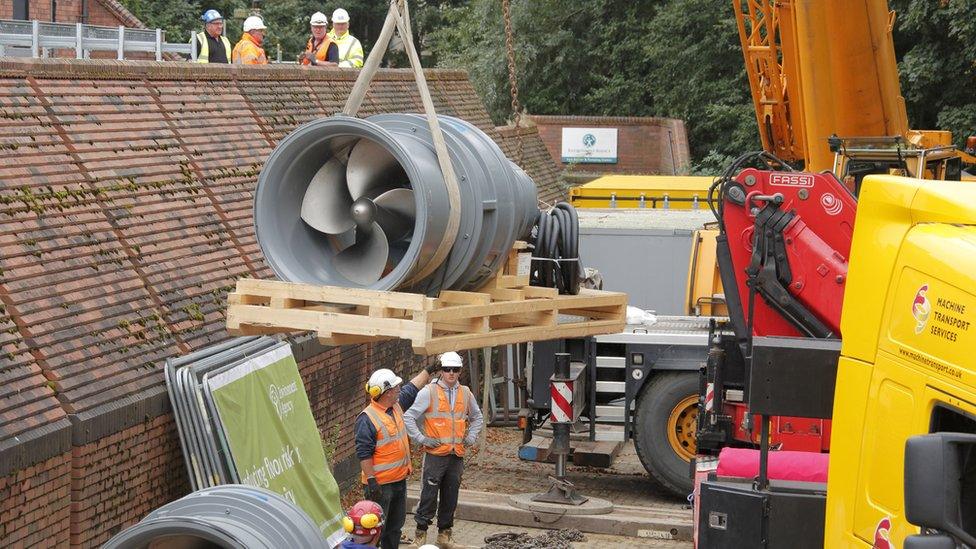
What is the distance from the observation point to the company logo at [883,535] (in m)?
4.92

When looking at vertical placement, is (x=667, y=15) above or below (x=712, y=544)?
above

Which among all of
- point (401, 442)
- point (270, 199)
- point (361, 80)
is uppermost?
point (361, 80)

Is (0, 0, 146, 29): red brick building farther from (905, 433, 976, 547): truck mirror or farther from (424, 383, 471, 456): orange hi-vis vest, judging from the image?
(905, 433, 976, 547): truck mirror

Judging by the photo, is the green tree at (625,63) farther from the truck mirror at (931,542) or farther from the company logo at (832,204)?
the truck mirror at (931,542)

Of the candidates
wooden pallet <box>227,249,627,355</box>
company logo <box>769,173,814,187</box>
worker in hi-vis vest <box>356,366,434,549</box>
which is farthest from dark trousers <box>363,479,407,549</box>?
company logo <box>769,173,814,187</box>

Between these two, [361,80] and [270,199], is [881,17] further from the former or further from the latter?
[270,199]

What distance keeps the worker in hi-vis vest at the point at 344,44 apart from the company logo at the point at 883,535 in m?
14.0

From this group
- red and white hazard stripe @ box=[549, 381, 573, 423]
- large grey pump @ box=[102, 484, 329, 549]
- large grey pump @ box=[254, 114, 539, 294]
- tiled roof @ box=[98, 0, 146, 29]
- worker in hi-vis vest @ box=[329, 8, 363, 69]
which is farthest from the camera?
tiled roof @ box=[98, 0, 146, 29]

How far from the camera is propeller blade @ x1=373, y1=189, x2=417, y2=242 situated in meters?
→ 7.99

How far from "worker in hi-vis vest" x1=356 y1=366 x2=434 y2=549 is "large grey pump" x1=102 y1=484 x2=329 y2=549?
3305 mm

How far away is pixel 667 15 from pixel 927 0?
344 inches

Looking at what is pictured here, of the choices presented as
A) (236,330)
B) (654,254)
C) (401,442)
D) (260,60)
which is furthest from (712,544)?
(260,60)

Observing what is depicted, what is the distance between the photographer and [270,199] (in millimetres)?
8094

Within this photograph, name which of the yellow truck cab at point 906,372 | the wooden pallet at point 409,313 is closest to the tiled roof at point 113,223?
the wooden pallet at point 409,313
